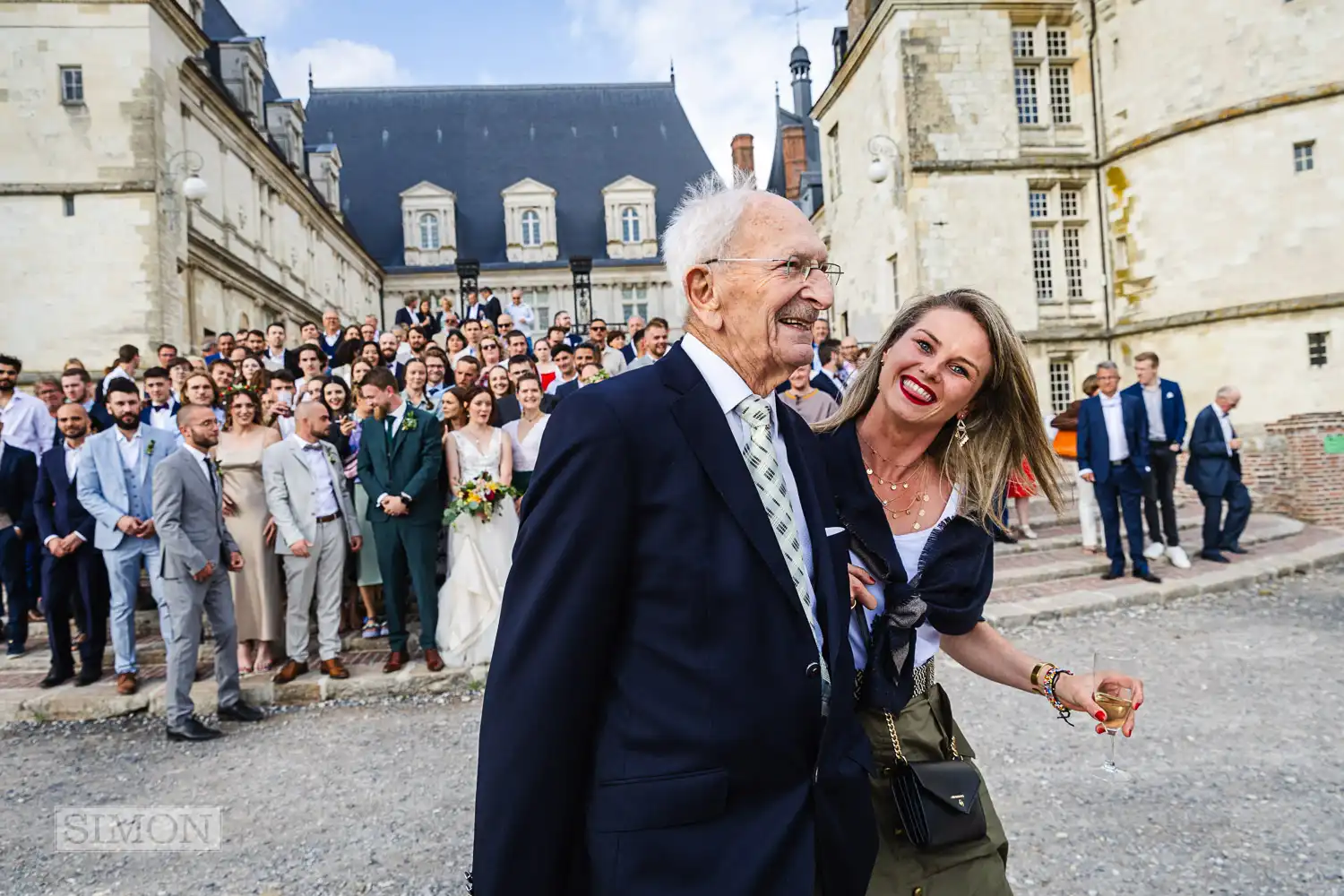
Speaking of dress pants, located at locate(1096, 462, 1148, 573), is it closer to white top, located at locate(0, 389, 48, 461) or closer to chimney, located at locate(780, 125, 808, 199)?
white top, located at locate(0, 389, 48, 461)

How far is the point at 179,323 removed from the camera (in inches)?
762

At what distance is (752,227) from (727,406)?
1.21 feet

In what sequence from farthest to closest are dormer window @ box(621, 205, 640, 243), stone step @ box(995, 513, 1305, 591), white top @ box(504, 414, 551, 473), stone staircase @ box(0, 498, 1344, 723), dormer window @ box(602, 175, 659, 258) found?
dormer window @ box(621, 205, 640, 243)
dormer window @ box(602, 175, 659, 258)
stone step @ box(995, 513, 1305, 591)
white top @ box(504, 414, 551, 473)
stone staircase @ box(0, 498, 1344, 723)

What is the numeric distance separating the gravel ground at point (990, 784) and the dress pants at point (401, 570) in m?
0.64

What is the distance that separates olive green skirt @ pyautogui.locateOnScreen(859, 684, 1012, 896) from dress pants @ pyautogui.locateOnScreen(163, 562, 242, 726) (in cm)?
526

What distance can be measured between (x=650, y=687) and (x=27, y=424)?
9270 millimetres

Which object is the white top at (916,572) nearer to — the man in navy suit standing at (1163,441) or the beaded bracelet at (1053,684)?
the beaded bracelet at (1053,684)

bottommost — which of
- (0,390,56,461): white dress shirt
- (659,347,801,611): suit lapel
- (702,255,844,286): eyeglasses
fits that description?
(659,347,801,611): suit lapel

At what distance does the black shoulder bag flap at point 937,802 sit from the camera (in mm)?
1938

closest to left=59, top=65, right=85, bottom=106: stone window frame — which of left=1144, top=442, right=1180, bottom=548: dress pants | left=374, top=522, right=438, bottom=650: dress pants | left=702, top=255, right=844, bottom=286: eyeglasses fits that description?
left=374, top=522, right=438, bottom=650: dress pants

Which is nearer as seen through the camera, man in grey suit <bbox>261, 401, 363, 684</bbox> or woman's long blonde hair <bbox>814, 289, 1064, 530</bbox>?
woman's long blonde hair <bbox>814, 289, 1064, 530</bbox>

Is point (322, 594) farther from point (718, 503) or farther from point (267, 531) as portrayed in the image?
point (718, 503)

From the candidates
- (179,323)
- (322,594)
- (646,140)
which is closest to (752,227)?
(322,594)

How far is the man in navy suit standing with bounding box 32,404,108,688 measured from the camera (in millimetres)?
6734
